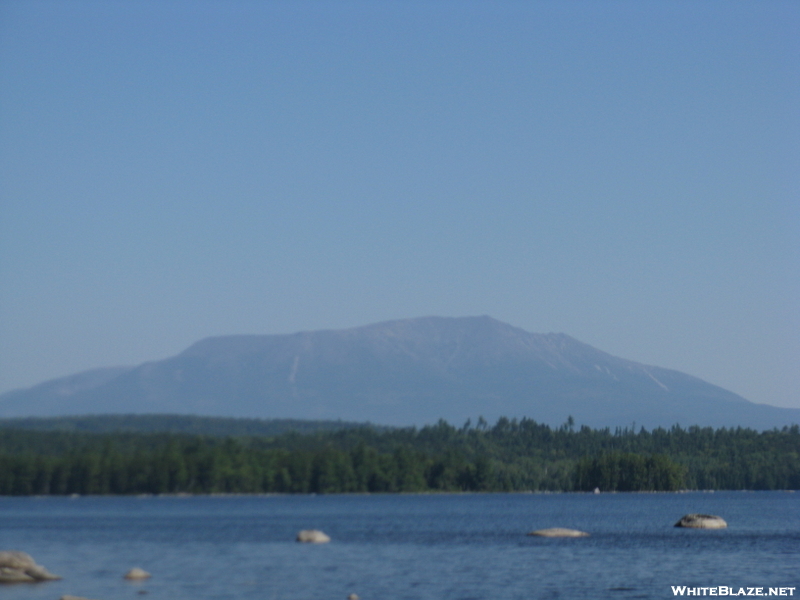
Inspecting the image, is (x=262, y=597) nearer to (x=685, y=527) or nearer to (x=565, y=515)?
(x=685, y=527)

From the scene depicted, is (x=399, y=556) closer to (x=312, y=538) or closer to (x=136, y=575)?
(x=312, y=538)

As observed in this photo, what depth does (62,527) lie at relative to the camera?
10038 cm

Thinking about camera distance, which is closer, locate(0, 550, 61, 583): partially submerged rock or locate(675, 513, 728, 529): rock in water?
locate(0, 550, 61, 583): partially submerged rock

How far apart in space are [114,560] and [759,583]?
3717 cm

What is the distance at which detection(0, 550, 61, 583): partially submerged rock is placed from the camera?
2026 inches

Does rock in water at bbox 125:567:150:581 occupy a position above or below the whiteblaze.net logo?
below

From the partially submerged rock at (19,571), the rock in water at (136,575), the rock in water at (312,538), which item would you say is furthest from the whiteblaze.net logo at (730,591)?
the rock in water at (312,538)

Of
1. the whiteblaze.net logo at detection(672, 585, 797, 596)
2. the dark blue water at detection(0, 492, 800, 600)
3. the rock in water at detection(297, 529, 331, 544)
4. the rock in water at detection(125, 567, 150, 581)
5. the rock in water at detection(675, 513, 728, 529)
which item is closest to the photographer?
the whiteblaze.net logo at detection(672, 585, 797, 596)

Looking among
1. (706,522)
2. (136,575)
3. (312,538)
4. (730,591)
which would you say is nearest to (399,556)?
(312,538)

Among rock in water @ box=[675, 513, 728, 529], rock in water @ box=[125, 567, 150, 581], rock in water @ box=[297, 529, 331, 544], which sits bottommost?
rock in water @ box=[297, 529, 331, 544]

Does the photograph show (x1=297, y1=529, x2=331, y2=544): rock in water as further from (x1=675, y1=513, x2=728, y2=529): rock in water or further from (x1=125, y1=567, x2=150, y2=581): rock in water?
(x1=675, y1=513, x2=728, y2=529): rock in water

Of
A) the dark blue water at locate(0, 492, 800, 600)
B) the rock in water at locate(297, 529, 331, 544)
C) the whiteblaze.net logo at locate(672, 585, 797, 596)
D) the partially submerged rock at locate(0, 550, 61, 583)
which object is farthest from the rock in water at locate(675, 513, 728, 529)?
the partially submerged rock at locate(0, 550, 61, 583)

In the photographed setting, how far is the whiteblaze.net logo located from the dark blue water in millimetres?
866

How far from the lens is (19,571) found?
52.0 meters
